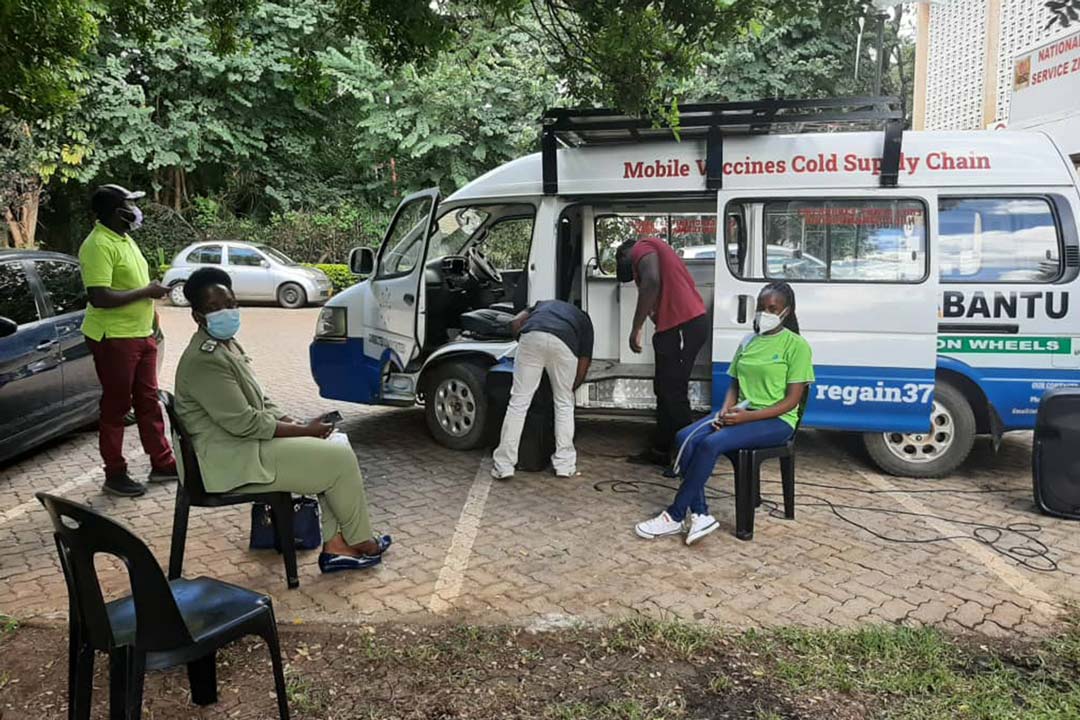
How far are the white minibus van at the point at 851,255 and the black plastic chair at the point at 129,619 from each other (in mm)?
3726

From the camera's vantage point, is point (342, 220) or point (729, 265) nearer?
point (729, 265)

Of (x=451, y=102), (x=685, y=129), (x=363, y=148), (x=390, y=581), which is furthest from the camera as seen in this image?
(x=363, y=148)

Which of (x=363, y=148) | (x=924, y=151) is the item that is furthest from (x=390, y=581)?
(x=363, y=148)

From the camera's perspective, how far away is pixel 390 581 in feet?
13.4

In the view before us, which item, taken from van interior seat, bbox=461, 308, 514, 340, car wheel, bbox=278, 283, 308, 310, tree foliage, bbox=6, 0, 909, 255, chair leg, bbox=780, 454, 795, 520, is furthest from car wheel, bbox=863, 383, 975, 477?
car wheel, bbox=278, 283, 308, 310

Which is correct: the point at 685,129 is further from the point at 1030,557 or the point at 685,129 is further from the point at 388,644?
the point at 388,644

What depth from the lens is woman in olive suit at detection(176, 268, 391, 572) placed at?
146 inches

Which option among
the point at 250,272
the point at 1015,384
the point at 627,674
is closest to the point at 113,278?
the point at 627,674

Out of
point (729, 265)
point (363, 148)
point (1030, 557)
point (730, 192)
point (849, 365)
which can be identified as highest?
point (363, 148)

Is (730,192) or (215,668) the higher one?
(730,192)

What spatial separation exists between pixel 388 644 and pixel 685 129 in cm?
412

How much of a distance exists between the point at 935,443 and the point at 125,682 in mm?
5287

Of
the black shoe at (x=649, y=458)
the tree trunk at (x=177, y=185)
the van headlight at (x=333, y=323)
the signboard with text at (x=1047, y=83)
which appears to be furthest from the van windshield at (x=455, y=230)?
the tree trunk at (x=177, y=185)

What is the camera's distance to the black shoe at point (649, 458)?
19.8 feet
